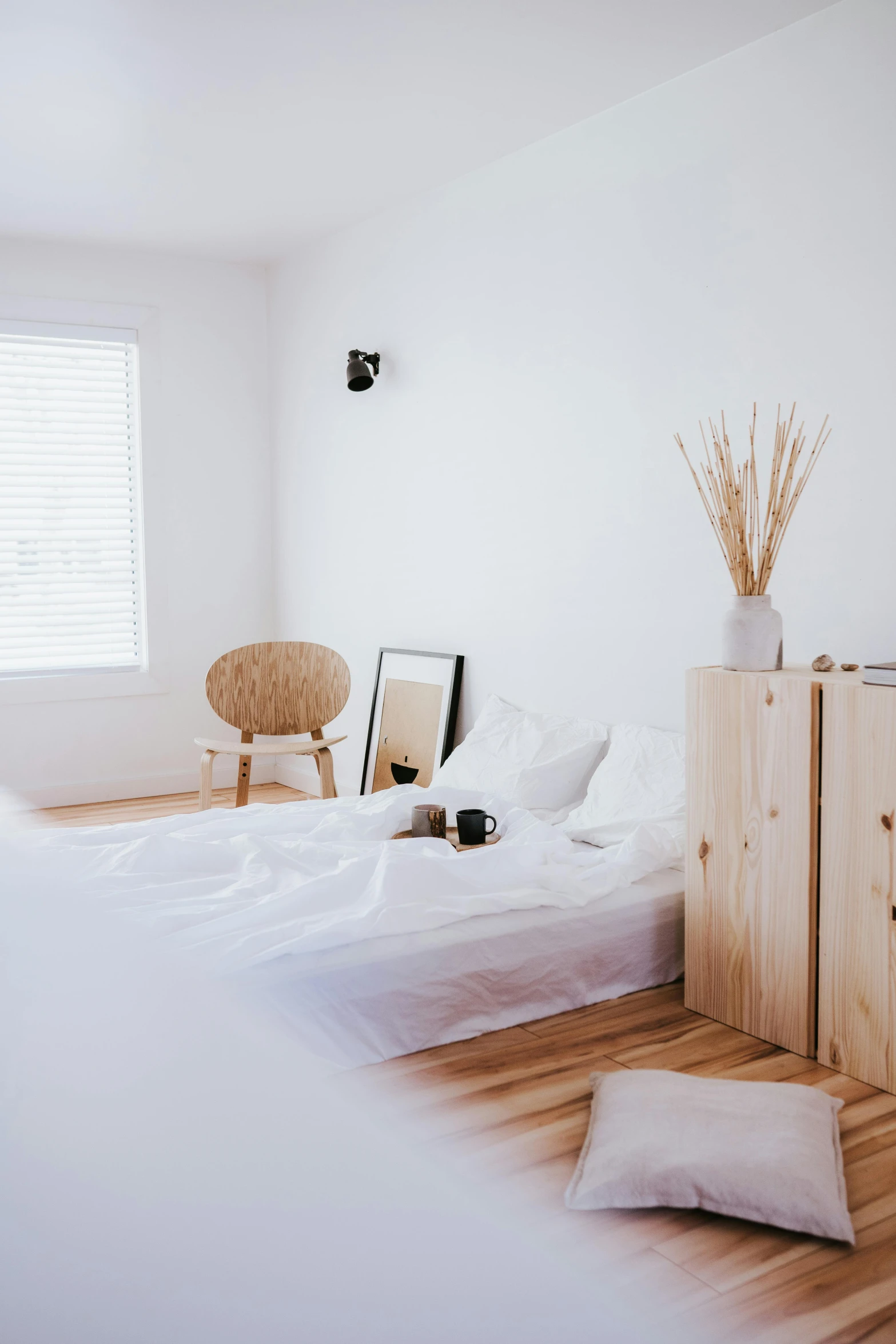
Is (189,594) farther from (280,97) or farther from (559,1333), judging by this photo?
(559,1333)

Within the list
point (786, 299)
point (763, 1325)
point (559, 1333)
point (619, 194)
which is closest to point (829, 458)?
point (786, 299)

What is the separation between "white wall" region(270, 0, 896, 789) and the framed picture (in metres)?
0.09

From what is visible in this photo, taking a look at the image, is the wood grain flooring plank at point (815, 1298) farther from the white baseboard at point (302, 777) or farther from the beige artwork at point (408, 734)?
the white baseboard at point (302, 777)

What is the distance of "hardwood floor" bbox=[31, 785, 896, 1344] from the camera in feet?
4.43

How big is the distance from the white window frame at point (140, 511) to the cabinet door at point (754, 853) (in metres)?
3.36

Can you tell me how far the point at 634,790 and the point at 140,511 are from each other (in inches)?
122

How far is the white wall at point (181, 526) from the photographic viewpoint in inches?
190

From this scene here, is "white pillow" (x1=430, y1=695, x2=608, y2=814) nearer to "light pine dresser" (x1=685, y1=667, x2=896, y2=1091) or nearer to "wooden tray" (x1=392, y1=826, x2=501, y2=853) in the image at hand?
"wooden tray" (x1=392, y1=826, x2=501, y2=853)

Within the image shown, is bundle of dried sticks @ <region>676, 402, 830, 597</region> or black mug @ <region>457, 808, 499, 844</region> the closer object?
bundle of dried sticks @ <region>676, 402, 830, 597</region>

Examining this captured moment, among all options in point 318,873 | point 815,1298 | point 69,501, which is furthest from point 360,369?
point 815,1298

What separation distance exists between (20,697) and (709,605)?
3.23 metres

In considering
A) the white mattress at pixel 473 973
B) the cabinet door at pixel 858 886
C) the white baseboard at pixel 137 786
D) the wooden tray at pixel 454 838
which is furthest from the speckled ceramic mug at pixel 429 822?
the white baseboard at pixel 137 786

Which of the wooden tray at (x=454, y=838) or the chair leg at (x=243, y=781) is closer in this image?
the wooden tray at (x=454, y=838)

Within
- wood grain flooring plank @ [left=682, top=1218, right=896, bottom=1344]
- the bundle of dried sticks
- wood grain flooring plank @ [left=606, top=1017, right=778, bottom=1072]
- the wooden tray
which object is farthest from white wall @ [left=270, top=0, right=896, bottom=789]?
wood grain flooring plank @ [left=682, top=1218, right=896, bottom=1344]
